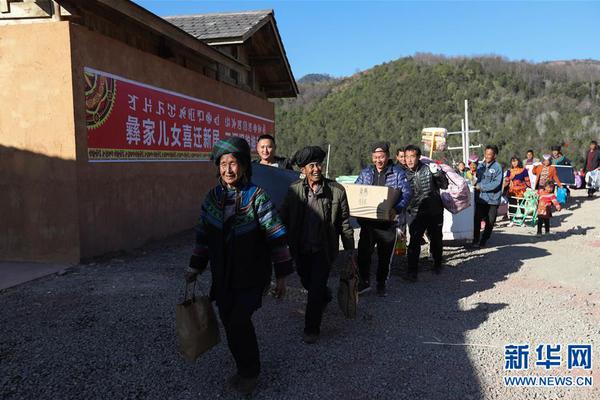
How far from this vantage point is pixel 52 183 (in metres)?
5.88

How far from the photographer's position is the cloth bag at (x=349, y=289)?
3.96 m

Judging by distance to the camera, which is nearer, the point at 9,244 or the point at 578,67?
the point at 9,244

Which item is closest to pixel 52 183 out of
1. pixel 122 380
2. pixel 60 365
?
pixel 60 365

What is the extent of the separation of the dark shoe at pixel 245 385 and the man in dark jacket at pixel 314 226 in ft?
2.96

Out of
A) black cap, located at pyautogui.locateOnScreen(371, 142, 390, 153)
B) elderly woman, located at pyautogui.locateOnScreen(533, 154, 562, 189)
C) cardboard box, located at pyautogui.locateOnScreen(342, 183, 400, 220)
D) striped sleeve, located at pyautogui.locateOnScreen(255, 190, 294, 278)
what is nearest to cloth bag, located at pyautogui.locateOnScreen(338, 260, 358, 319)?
cardboard box, located at pyautogui.locateOnScreen(342, 183, 400, 220)

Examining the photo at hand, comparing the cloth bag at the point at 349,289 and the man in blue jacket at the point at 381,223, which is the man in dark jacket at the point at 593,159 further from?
the cloth bag at the point at 349,289

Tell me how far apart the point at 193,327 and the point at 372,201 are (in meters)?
2.42

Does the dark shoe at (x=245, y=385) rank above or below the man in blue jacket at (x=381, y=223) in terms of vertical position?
below

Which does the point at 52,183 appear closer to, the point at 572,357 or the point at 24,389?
the point at 24,389

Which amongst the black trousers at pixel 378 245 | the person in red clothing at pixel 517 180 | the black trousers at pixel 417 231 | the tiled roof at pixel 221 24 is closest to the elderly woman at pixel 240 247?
the black trousers at pixel 378 245

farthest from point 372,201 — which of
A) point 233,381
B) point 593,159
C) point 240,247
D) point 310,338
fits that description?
point 593,159

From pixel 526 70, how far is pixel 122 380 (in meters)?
69.3

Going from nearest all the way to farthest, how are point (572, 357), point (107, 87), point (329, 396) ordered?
1. point (329, 396)
2. point (572, 357)
3. point (107, 87)

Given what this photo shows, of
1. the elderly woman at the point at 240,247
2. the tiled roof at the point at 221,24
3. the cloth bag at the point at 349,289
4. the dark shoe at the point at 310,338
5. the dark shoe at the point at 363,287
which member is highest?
the tiled roof at the point at 221,24
